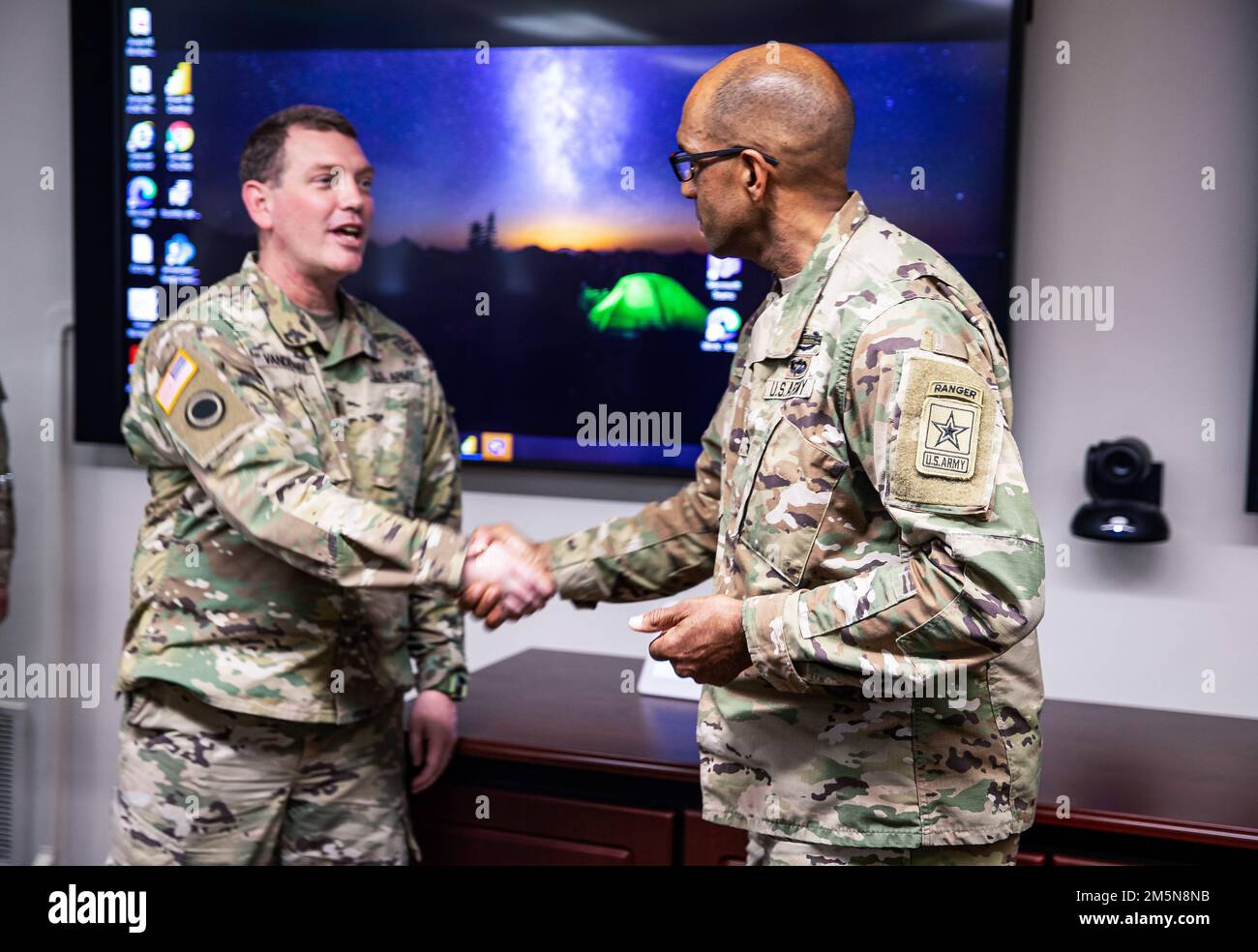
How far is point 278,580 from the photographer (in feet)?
6.47

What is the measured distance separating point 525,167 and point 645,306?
1.38 feet

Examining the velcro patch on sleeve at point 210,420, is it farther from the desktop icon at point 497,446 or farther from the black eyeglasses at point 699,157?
the desktop icon at point 497,446

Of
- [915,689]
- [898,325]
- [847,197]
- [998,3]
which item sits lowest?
[915,689]

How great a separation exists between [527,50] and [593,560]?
4.55 ft

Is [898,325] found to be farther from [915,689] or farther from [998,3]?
[998,3]

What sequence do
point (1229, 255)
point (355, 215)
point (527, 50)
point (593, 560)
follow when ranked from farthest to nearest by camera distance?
point (527, 50)
point (1229, 255)
point (355, 215)
point (593, 560)

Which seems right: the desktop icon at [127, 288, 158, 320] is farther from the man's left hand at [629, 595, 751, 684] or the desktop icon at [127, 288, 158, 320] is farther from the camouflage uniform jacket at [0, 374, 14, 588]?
the man's left hand at [629, 595, 751, 684]

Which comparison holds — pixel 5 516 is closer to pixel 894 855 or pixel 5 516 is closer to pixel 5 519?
pixel 5 519

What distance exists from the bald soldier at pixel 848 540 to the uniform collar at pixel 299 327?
0.75 meters

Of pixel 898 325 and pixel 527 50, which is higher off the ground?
pixel 527 50

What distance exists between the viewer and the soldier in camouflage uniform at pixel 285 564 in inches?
71.9

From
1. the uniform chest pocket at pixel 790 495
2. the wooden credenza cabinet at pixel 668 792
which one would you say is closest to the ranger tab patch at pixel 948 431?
the uniform chest pocket at pixel 790 495
